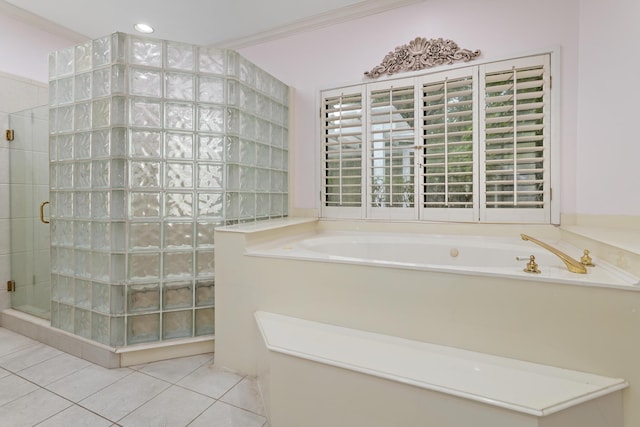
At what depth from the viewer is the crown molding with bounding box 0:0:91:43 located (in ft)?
7.77

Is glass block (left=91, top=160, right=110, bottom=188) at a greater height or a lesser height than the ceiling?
lesser

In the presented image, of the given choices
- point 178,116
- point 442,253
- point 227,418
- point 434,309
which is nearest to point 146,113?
point 178,116

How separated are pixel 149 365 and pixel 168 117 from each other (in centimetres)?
149

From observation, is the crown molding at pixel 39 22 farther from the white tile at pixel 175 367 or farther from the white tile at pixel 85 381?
the white tile at pixel 175 367

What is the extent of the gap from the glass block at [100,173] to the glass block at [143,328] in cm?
82

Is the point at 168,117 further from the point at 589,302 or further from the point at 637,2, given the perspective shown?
the point at 637,2

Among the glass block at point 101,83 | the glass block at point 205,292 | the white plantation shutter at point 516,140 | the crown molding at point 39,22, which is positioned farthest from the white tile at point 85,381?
the crown molding at point 39,22

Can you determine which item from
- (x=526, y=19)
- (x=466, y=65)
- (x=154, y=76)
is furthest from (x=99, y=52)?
(x=526, y=19)

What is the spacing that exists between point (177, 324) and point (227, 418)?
0.75 m

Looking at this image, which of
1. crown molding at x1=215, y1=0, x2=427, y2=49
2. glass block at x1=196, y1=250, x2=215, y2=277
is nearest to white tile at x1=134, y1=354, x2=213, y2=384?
glass block at x1=196, y1=250, x2=215, y2=277

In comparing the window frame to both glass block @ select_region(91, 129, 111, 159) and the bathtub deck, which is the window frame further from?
glass block @ select_region(91, 129, 111, 159)

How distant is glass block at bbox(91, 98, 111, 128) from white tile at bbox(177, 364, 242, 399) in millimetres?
1537

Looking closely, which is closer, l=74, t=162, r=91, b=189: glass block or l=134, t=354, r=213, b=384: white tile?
l=134, t=354, r=213, b=384: white tile

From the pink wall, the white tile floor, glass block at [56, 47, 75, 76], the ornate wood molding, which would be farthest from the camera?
the ornate wood molding
